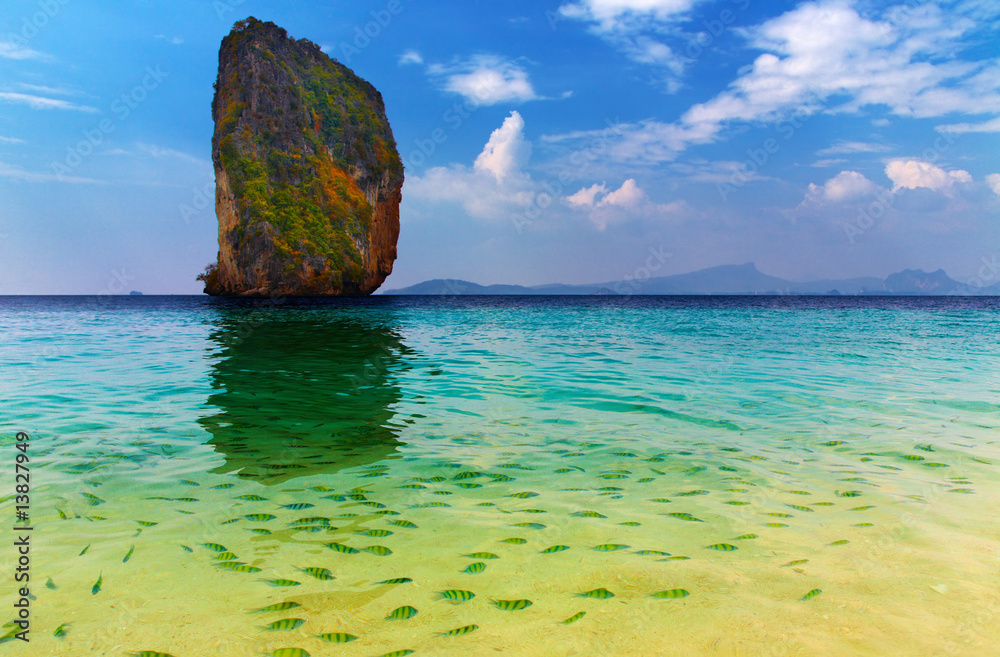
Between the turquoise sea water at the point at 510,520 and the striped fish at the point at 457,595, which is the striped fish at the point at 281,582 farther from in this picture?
the striped fish at the point at 457,595

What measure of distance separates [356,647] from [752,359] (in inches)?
673

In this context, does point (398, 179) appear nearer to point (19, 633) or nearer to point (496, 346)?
point (496, 346)

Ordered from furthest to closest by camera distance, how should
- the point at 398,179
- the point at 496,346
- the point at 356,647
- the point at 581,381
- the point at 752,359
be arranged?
the point at 398,179
the point at 496,346
the point at 752,359
the point at 581,381
the point at 356,647

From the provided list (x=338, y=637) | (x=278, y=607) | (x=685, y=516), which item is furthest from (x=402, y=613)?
(x=685, y=516)

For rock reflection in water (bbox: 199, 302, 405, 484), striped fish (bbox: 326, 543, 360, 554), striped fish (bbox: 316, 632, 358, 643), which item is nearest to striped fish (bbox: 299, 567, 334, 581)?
striped fish (bbox: 326, 543, 360, 554)

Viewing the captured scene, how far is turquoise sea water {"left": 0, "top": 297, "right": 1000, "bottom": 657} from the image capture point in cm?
311

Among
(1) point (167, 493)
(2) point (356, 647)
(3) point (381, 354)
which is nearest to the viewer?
(2) point (356, 647)

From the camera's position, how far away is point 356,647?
2896 millimetres

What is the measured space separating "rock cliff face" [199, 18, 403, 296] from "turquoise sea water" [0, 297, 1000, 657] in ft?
223

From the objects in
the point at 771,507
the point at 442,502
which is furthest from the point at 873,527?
the point at 442,502

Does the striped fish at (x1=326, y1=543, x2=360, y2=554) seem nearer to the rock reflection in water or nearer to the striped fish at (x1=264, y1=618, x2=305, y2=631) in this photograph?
the striped fish at (x1=264, y1=618, x2=305, y2=631)

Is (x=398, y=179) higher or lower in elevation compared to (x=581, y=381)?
higher

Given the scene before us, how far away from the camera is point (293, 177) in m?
77.4

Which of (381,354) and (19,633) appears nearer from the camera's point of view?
(19,633)
